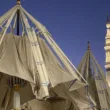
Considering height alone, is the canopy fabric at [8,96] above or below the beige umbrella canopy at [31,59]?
below

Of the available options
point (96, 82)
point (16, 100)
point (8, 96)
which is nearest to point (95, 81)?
point (96, 82)

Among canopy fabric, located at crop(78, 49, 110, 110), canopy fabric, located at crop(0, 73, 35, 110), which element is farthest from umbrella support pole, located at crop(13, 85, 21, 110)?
canopy fabric, located at crop(78, 49, 110, 110)

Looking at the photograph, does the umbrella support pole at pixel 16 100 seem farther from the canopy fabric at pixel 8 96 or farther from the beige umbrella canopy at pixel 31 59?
the canopy fabric at pixel 8 96

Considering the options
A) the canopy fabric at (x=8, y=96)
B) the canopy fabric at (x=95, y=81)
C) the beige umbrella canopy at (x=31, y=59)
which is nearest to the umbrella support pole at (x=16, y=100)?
the beige umbrella canopy at (x=31, y=59)

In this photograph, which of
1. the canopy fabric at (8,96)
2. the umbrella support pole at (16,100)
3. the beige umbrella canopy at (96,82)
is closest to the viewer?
the umbrella support pole at (16,100)

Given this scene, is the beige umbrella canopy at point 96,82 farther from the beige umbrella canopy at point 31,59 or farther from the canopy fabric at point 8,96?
the beige umbrella canopy at point 31,59

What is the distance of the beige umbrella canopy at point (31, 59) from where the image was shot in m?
5.23

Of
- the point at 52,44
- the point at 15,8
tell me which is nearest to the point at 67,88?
the point at 52,44

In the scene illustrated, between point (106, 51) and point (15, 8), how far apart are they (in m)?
21.5

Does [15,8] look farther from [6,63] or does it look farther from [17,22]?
[6,63]

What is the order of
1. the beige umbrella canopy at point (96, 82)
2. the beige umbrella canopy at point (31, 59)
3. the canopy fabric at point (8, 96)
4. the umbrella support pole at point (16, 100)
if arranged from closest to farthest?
the beige umbrella canopy at point (31, 59)
the umbrella support pole at point (16, 100)
the canopy fabric at point (8, 96)
the beige umbrella canopy at point (96, 82)

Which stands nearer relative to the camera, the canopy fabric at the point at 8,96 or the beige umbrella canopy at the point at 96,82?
the canopy fabric at the point at 8,96

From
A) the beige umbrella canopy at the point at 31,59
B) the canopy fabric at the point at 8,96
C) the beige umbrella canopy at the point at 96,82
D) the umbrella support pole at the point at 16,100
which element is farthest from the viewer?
the beige umbrella canopy at the point at 96,82

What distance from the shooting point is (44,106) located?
38.4 ft
